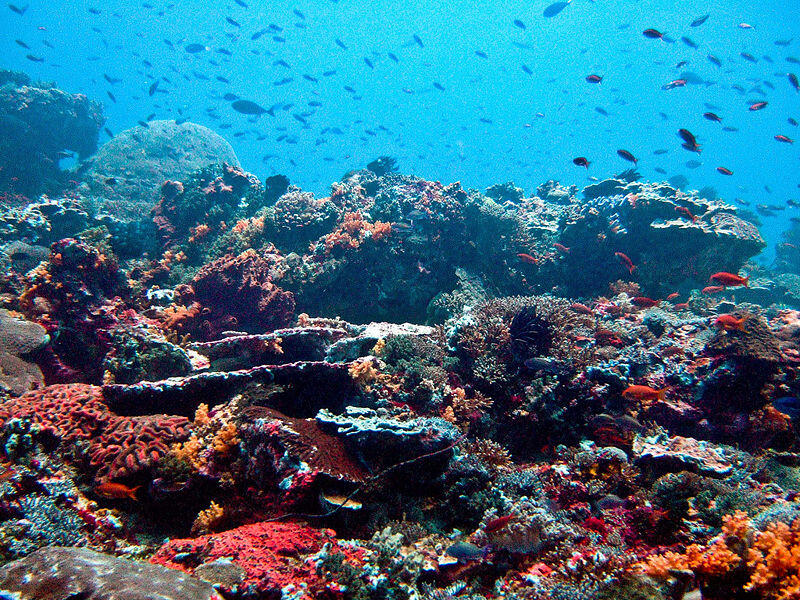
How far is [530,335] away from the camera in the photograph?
20.0ft

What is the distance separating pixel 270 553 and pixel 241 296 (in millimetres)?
6660

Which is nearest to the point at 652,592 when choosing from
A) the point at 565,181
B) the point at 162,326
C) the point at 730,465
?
the point at 730,465

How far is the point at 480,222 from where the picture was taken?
11.6m

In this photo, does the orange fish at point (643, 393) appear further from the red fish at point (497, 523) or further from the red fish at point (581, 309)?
the red fish at point (581, 309)

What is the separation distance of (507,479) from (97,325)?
7947mm

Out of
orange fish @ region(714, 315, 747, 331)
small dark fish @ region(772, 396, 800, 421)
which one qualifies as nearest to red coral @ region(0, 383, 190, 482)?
small dark fish @ region(772, 396, 800, 421)

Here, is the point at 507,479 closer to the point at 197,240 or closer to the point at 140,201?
the point at 197,240

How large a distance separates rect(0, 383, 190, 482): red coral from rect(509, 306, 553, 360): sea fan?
5.22m

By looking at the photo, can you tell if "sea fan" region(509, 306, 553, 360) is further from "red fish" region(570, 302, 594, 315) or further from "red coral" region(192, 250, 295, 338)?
"red coral" region(192, 250, 295, 338)

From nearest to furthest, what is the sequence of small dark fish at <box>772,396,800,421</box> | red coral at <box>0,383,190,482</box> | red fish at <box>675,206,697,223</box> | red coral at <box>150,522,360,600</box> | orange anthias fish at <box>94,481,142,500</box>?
red coral at <box>150,522,360,600</box>
orange anthias fish at <box>94,481,142,500</box>
red coral at <box>0,383,190,482</box>
small dark fish at <box>772,396,800,421</box>
red fish at <box>675,206,697,223</box>

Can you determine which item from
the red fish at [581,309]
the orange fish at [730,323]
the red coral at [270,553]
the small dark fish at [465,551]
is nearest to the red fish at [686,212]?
the red fish at [581,309]

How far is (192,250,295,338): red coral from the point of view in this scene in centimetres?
833

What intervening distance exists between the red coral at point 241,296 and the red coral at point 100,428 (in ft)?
12.9

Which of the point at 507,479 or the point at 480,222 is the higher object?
the point at 480,222
